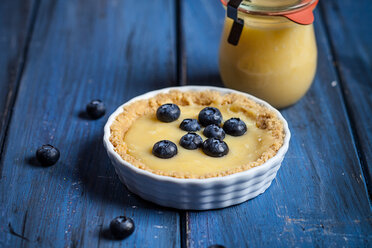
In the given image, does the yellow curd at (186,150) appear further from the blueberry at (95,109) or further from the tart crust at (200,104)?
the blueberry at (95,109)

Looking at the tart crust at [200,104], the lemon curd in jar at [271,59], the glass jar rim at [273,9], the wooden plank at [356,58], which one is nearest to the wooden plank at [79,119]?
the tart crust at [200,104]

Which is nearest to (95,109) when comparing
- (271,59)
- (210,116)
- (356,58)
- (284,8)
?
(210,116)

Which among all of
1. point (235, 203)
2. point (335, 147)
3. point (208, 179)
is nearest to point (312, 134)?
point (335, 147)

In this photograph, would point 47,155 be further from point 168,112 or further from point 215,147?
point 215,147

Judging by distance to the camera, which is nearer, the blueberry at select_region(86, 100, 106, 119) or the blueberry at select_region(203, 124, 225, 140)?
the blueberry at select_region(203, 124, 225, 140)

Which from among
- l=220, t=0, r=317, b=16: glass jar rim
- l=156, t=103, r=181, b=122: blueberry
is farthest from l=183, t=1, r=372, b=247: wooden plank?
l=220, t=0, r=317, b=16: glass jar rim

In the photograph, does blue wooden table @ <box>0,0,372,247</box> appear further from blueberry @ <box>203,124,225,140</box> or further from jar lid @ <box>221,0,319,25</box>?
jar lid @ <box>221,0,319,25</box>
